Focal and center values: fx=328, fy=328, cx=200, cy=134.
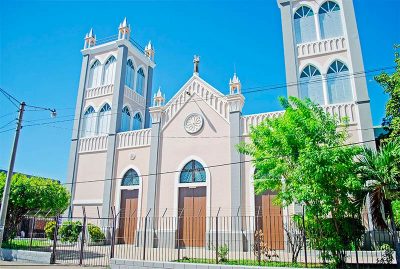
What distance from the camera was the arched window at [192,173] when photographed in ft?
63.6

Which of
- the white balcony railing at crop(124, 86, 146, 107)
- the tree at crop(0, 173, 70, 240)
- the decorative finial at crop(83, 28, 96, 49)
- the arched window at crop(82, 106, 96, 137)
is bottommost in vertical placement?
the tree at crop(0, 173, 70, 240)

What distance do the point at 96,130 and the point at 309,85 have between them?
598 inches

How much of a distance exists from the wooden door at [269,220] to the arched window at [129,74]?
1405cm

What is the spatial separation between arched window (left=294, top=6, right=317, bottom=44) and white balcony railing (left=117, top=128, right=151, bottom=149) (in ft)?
37.3

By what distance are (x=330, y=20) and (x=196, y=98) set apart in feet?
31.0

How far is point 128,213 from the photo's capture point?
21.2 meters

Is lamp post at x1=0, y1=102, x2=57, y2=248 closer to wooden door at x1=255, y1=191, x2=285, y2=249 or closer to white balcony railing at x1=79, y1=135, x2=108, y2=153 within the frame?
white balcony railing at x1=79, y1=135, x2=108, y2=153

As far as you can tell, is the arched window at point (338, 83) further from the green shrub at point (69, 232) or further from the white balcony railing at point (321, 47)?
the green shrub at point (69, 232)

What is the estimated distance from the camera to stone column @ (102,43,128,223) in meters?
21.5

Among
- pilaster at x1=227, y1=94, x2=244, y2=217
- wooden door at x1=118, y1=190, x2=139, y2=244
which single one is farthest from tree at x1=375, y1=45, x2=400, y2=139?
wooden door at x1=118, y1=190, x2=139, y2=244

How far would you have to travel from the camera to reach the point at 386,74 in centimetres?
1598

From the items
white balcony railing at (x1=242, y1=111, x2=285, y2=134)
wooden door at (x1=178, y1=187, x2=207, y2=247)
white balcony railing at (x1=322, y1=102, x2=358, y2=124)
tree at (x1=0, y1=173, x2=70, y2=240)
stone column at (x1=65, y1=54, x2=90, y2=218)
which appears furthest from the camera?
stone column at (x1=65, y1=54, x2=90, y2=218)

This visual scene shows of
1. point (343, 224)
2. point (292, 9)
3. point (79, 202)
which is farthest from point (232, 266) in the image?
point (292, 9)

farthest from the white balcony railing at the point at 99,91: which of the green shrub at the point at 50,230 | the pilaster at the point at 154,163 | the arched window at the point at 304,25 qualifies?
the arched window at the point at 304,25
